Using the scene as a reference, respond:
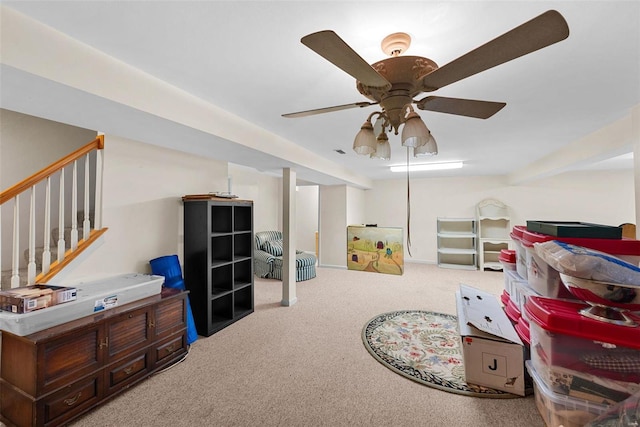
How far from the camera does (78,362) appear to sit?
1.74 meters

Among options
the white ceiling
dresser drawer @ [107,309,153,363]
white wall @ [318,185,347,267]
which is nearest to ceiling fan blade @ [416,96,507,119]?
the white ceiling

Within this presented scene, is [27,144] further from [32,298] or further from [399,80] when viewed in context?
[399,80]

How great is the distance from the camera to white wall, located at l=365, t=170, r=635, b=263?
203 inches

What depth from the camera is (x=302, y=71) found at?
1.66m

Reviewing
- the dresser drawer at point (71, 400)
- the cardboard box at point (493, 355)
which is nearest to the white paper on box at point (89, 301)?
the dresser drawer at point (71, 400)

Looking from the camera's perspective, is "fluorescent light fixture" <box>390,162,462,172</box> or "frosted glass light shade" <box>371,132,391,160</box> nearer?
"frosted glass light shade" <box>371,132,391,160</box>

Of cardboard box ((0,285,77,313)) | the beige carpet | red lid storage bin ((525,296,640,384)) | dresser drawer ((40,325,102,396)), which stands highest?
cardboard box ((0,285,77,313))

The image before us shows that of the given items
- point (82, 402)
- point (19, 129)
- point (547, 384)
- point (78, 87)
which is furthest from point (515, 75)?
point (19, 129)

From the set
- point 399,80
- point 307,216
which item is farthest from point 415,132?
point 307,216

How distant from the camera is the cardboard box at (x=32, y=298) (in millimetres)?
1634

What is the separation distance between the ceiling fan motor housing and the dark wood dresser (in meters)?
2.37

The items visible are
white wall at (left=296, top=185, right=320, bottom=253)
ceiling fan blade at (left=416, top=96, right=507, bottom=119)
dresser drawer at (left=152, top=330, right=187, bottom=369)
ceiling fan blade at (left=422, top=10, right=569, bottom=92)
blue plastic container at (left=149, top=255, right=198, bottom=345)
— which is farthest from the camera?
white wall at (left=296, top=185, right=320, bottom=253)

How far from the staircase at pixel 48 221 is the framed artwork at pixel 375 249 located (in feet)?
15.2

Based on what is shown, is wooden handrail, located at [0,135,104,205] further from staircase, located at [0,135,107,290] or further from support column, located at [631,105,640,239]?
support column, located at [631,105,640,239]
